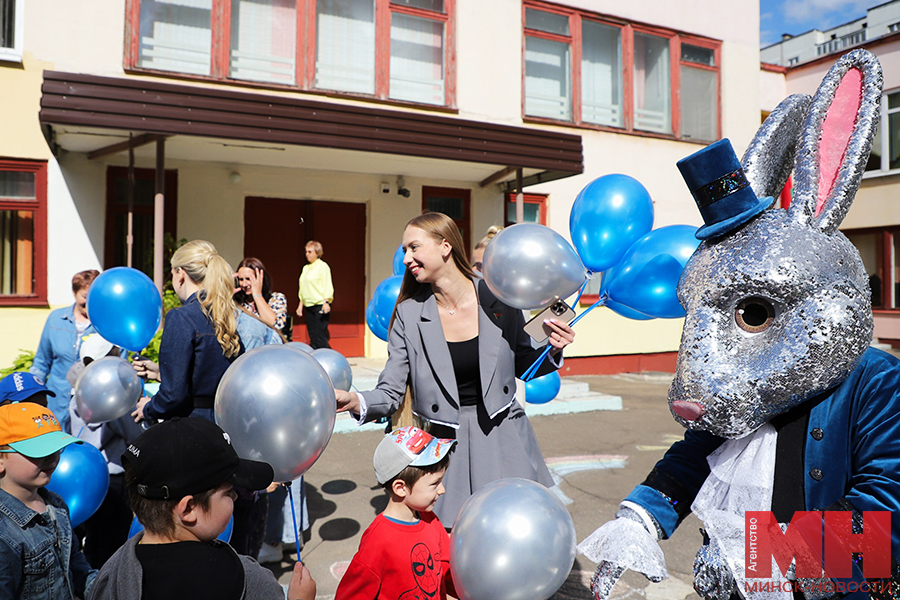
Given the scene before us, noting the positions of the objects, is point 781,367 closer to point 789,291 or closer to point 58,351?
point 789,291

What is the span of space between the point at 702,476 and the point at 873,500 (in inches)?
18.1

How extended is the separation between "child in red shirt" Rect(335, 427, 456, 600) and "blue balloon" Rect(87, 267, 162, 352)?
2.31 metres

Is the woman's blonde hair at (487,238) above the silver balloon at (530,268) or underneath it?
above

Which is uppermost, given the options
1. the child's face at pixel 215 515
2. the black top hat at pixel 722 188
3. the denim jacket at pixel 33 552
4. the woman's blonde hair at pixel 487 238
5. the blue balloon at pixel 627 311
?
the woman's blonde hair at pixel 487 238

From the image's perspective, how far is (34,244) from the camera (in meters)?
8.08

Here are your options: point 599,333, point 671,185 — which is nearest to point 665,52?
point 671,185

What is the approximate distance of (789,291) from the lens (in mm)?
1499

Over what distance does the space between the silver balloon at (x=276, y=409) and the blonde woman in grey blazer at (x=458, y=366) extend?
0.45m

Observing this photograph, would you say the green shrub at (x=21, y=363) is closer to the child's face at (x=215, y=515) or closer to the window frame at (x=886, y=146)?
the child's face at (x=215, y=515)

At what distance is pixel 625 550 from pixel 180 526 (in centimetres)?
114

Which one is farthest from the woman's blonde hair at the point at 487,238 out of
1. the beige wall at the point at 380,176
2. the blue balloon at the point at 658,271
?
the beige wall at the point at 380,176

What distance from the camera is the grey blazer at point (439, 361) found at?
102 inches

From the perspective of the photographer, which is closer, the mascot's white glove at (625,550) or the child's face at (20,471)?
the mascot's white glove at (625,550)

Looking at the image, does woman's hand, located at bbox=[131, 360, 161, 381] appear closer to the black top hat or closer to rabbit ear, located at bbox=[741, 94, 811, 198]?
the black top hat
